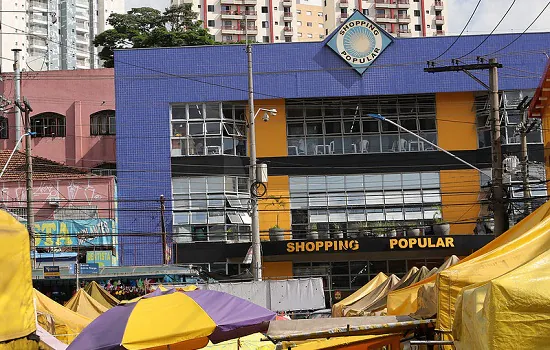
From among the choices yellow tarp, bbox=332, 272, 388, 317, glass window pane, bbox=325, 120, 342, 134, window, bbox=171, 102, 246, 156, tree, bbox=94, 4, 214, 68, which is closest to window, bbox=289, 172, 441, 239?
glass window pane, bbox=325, 120, 342, 134

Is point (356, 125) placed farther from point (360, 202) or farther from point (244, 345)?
point (244, 345)

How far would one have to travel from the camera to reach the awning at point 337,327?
8.95 m

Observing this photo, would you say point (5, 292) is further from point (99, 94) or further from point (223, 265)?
point (99, 94)

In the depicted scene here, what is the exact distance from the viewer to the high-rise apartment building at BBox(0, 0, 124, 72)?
359ft

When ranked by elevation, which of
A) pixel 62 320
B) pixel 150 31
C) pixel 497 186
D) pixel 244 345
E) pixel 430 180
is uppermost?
pixel 150 31

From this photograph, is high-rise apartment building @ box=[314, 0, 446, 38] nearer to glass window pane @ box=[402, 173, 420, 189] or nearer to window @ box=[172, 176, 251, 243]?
glass window pane @ box=[402, 173, 420, 189]

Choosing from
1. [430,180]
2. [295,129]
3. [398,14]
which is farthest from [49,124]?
[398,14]

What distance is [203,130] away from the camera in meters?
44.8

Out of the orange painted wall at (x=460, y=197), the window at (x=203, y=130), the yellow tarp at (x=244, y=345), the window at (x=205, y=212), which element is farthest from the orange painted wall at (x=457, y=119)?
the yellow tarp at (x=244, y=345)

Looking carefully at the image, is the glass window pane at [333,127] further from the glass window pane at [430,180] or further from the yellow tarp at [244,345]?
the yellow tarp at [244,345]

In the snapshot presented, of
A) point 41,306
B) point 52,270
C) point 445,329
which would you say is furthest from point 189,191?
point 445,329

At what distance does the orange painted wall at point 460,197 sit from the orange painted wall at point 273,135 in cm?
823

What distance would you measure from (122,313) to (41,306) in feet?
23.8

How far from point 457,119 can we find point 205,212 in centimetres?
1363
